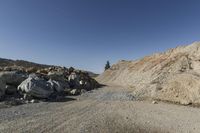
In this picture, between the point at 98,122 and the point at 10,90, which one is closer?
the point at 98,122

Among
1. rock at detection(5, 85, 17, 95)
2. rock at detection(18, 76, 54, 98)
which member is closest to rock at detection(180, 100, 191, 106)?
A: rock at detection(18, 76, 54, 98)

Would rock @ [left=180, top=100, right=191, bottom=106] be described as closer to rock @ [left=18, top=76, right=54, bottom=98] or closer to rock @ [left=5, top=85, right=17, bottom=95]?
rock @ [left=18, top=76, right=54, bottom=98]

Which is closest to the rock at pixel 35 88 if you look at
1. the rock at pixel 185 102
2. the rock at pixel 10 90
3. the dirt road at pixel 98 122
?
the rock at pixel 10 90

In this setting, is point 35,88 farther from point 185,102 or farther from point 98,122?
point 185,102

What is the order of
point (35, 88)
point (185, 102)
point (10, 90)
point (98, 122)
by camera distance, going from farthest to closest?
1. point (10, 90)
2. point (35, 88)
3. point (185, 102)
4. point (98, 122)

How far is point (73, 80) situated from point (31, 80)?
53.0 feet

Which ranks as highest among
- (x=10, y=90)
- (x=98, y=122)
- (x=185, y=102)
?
(x=10, y=90)

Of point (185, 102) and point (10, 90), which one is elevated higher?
point (10, 90)

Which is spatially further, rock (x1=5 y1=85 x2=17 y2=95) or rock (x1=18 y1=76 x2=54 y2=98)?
rock (x1=5 y1=85 x2=17 y2=95)

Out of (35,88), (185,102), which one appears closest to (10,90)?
(35,88)

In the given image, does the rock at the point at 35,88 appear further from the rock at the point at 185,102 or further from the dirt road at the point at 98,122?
the rock at the point at 185,102

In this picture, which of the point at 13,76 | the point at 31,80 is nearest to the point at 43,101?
the point at 31,80

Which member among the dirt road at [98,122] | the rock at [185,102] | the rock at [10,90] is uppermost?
the rock at [10,90]

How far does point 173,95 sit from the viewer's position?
23.9m
